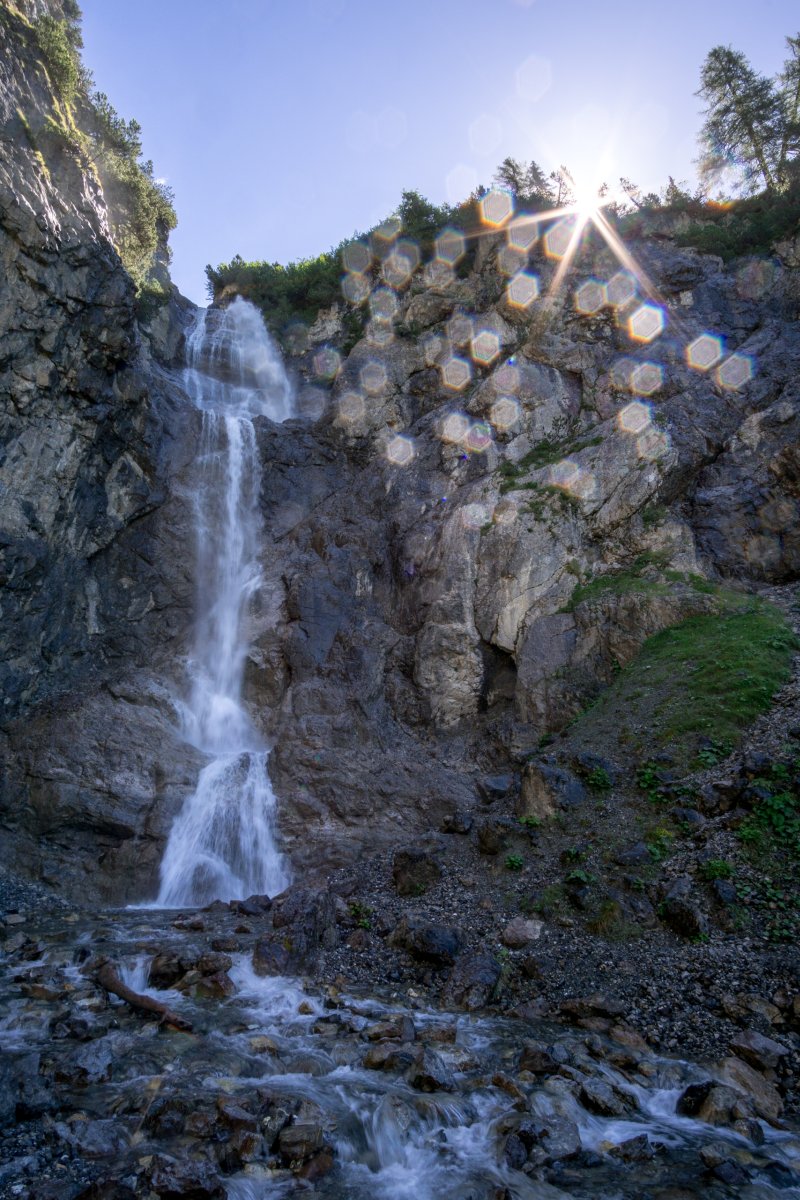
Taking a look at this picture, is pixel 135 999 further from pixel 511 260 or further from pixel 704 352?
pixel 511 260

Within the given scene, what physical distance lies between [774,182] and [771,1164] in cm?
4357

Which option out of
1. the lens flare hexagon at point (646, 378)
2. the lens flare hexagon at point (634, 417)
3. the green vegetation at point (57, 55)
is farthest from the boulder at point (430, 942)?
the green vegetation at point (57, 55)

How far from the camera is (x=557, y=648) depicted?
2214 centimetres

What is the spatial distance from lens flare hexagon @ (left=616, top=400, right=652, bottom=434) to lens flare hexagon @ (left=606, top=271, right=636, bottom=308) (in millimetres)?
6919

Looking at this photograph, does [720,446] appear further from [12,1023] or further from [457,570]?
[12,1023]

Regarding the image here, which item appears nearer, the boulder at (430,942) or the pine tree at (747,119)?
the boulder at (430,942)

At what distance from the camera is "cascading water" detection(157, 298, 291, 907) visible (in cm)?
1809

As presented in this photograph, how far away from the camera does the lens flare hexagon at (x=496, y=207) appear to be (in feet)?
117

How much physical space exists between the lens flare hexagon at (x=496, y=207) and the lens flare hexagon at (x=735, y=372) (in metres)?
15.7

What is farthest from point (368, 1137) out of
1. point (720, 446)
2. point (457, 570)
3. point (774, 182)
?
point (774, 182)

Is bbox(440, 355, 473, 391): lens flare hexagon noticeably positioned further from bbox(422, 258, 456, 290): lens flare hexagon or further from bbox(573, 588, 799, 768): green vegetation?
bbox(573, 588, 799, 768): green vegetation

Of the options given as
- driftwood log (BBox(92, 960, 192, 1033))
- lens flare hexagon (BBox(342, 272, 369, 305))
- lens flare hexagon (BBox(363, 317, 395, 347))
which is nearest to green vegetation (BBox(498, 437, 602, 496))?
lens flare hexagon (BBox(363, 317, 395, 347))

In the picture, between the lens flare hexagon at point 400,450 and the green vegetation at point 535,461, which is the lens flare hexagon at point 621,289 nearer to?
the green vegetation at point 535,461

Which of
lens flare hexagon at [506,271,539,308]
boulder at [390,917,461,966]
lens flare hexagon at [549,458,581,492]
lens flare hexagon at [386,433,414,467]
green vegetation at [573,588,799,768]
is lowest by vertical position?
boulder at [390,917,461,966]
